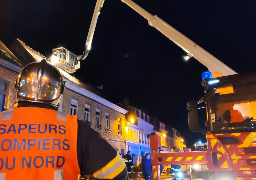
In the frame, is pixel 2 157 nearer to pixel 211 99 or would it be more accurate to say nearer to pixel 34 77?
pixel 34 77

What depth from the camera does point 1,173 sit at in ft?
5.20

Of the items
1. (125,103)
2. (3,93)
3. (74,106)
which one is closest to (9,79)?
(3,93)

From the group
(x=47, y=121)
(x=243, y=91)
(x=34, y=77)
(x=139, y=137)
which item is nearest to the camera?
(x=47, y=121)

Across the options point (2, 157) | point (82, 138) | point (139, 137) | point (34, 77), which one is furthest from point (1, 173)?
point (139, 137)

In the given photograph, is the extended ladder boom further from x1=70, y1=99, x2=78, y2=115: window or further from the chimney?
the chimney

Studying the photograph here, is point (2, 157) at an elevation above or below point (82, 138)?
below

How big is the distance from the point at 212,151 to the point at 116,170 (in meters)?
3.43

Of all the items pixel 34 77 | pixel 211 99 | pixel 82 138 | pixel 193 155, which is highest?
pixel 211 99

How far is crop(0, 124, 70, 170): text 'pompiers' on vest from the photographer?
162 centimetres

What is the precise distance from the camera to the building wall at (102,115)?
18.0 meters

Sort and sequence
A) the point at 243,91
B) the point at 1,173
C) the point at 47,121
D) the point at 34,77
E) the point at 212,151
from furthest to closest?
the point at 243,91 < the point at 212,151 < the point at 34,77 < the point at 47,121 < the point at 1,173

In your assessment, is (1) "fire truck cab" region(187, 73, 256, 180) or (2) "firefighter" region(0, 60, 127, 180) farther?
(1) "fire truck cab" region(187, 73, 256, 180)

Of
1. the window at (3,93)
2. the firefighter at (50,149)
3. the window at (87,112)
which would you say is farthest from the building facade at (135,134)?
the firefighter at (50,149)

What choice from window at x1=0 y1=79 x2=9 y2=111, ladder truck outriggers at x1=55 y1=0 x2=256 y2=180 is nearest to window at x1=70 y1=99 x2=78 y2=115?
window at x1=0 y1=79 x2=9 y2=111
